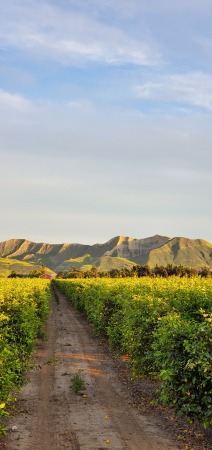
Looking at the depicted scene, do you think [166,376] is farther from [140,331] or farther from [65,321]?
[65,321]

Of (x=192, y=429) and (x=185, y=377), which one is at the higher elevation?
(x=185, y=377)

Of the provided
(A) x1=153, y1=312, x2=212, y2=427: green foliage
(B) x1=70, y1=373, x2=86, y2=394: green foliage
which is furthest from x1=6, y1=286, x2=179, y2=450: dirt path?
(A) x1=153, y1=312, x2=212, y2=427: green foliage

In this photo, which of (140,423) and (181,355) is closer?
(181,355)

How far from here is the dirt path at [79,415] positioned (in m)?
9.81

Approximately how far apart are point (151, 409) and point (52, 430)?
123 inches

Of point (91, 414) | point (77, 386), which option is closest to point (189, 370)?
point (91, 414)

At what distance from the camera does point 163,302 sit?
45.9 feet

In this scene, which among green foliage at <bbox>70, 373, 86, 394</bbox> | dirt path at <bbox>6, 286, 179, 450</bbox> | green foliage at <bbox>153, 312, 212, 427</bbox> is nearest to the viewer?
green foliage at <bbox>153, 312, 212, 427</bbox>

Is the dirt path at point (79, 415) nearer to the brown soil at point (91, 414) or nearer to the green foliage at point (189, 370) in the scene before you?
the brown soil at point (91, 414)

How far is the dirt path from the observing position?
9.81m

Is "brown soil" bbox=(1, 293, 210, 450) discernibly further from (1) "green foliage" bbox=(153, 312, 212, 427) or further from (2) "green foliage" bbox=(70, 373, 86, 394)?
(1) "green foliage" bbox=(153, 312, 212, 427)

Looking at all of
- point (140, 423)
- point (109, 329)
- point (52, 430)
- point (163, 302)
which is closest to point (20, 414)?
point (52, 430)

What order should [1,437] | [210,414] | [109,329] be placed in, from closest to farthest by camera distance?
1. [210,414]
2. [1,437]
3. [109,329]

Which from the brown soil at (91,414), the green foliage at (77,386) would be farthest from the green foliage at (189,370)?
the green foliage at (77,386)
